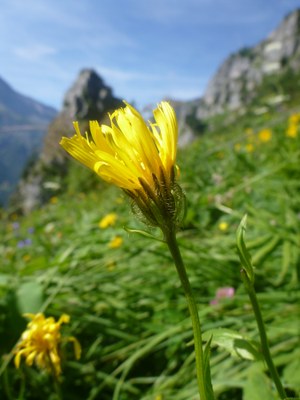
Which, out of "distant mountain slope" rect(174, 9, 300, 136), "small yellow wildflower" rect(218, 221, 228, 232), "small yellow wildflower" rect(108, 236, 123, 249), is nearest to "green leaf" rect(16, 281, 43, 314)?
"small yellow wildflower" rect(108, 236, 123, 249)

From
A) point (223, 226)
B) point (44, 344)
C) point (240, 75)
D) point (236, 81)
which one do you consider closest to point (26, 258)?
point (223, 226)

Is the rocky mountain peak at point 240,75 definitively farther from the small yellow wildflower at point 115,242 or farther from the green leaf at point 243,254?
the green leaf at point 243,254

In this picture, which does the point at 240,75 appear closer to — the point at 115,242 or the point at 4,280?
the point at 115,242

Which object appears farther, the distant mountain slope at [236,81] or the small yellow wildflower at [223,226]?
the distant mountain slope at [236,81]

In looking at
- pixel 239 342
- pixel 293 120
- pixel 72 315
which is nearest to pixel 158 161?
pixel 239 342

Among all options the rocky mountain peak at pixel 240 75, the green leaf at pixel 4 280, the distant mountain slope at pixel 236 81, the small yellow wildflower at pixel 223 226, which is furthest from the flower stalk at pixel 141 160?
the rocky mountain peak at pixel 240 75

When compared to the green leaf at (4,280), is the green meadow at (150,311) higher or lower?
lower

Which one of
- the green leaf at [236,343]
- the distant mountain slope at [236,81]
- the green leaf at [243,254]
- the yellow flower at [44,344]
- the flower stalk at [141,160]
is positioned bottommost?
the yellow flower at [44,344]
